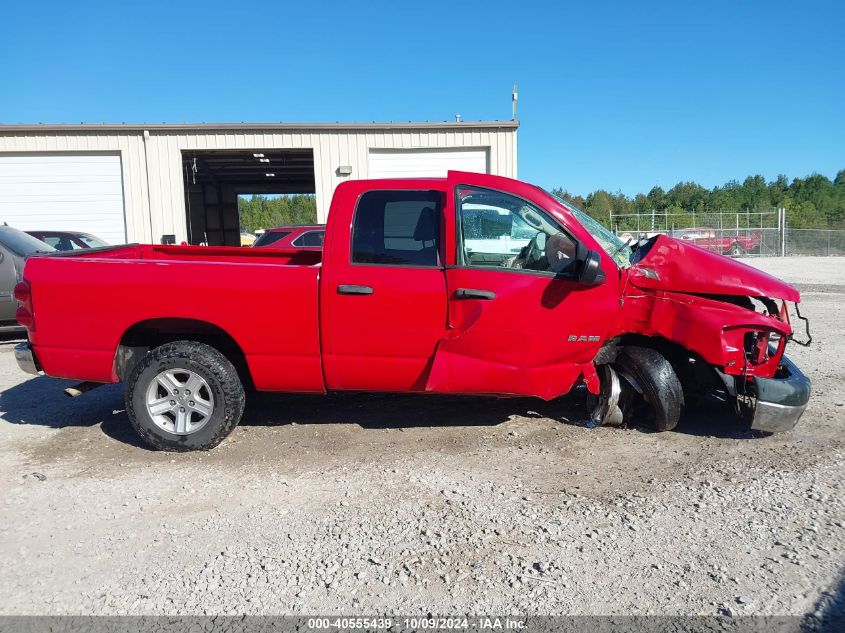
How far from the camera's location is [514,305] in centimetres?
435

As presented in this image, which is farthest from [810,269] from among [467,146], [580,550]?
[580,550]

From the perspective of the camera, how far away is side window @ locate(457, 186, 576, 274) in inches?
176

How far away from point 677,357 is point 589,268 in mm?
1453

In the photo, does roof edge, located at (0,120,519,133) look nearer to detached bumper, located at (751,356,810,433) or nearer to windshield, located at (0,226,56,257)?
windshield, located at (0,226,56,257)

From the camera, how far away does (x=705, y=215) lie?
126ft

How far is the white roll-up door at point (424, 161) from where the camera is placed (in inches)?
688

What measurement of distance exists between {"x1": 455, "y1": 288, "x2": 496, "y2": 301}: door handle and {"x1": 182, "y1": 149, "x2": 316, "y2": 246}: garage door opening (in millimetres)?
17596

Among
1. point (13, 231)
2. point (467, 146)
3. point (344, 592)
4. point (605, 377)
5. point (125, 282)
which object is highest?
point (467, 146)

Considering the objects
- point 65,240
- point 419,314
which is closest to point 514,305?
point 419,314

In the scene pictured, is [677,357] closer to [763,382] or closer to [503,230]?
[763,382]

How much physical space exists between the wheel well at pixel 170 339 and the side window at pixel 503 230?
2.00 metres

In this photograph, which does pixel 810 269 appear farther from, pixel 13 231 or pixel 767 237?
pixel 13 231

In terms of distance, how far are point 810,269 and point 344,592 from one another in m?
25.2

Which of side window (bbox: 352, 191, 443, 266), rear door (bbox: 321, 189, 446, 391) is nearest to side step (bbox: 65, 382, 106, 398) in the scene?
rear door (bbox: 321, 189, 446, 391)
